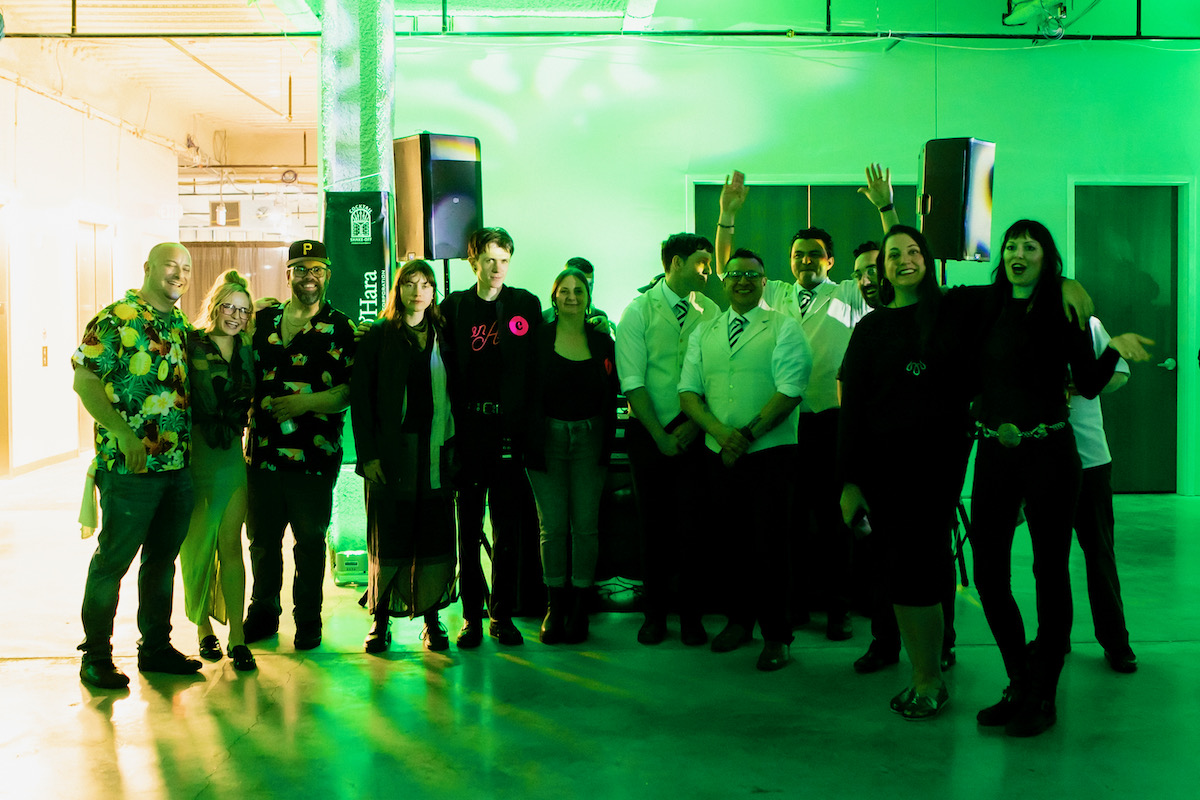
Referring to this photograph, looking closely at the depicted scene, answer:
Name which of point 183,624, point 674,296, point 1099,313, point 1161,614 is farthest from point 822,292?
point 1099,313

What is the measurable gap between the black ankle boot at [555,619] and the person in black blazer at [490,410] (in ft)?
0.34

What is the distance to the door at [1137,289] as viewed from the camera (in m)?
7.29

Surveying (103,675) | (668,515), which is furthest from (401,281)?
(103,675)

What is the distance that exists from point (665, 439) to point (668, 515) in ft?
1.15

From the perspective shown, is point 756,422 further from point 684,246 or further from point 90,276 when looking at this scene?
point 90,276

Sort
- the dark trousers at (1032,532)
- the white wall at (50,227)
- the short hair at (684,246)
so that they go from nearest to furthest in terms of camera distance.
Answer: the dark trousers at (1032,532)
the short hair at (684,246)
the white wall at (50,227)

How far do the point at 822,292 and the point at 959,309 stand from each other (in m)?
1.19

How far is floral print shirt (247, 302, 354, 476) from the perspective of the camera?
3.83 metres

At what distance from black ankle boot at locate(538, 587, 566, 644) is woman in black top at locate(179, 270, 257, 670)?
106cm

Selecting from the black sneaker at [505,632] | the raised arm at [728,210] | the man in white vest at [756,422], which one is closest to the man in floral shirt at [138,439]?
the black sneaker at [505,632]

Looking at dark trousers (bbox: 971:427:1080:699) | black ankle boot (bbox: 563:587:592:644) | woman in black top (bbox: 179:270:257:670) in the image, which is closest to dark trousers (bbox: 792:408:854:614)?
black ankle boot (bbox: 563:587:592:644)

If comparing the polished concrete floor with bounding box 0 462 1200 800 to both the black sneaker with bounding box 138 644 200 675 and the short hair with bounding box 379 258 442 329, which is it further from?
the short hair with bounding box 379 258 442 329

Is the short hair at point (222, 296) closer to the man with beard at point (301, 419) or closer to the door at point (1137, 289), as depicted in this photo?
the man with beard at point (301, 419)

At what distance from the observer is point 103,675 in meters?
3.47
